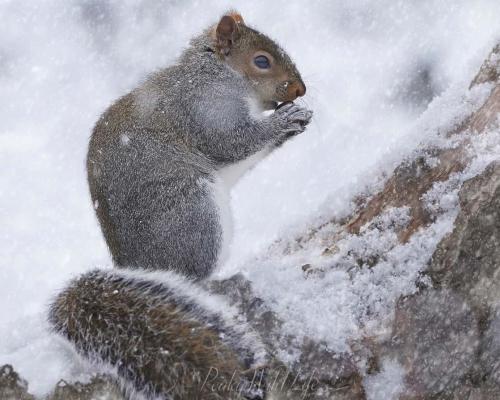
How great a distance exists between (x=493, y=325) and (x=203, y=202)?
3.11ft

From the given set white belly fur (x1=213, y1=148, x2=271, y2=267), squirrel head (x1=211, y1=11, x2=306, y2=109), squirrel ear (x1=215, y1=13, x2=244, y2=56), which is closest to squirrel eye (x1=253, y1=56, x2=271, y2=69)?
squirrel head (x1=211, y1=11, x2=306, y2=109)

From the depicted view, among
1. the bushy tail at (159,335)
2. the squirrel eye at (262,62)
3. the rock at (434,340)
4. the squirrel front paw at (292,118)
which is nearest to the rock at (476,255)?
the rock at (434,340)

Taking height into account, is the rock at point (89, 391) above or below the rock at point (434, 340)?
below

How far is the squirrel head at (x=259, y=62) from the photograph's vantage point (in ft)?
8.04

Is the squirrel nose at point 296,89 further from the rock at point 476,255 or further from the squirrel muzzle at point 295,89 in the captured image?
the rock at point 476,255

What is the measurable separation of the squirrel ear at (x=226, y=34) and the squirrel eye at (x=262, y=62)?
11cm

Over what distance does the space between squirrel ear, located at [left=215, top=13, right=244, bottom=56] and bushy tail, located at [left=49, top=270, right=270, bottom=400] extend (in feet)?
3.60

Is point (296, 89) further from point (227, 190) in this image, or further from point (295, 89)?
point (227, 190)

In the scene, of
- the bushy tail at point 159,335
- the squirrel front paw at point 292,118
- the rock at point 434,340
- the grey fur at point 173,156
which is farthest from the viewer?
the squirrel front paw at point 292,118

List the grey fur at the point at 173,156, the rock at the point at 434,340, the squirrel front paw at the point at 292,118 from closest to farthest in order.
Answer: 1. the rock at the point at 434,340
2. the grey fur at the point at 173,156
3. the squirrel front paw at the point at 292,118

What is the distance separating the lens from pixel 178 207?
2.13 m

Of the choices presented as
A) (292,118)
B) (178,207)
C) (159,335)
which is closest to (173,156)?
(178,207)

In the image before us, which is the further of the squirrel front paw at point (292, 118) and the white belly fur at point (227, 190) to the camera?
the squirrel front paw at point (292, 118)

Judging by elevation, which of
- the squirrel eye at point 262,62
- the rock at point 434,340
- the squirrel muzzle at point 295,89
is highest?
the squirrel eye at point 262,62
